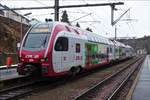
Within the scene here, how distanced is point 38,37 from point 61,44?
120 centimetres

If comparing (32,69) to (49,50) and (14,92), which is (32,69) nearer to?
(49,50)

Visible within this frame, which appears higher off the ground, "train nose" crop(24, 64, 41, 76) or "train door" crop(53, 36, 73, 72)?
"train door" crop(53, 36, 73, 72)

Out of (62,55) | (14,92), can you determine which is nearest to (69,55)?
(62,55)

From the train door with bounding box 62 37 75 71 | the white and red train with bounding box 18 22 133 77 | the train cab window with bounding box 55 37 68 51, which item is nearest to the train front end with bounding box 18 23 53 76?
the white and red train with bounding box 18 22 133 77

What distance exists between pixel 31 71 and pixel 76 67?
185 inches

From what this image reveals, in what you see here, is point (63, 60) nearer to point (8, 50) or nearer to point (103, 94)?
point (103, 94)

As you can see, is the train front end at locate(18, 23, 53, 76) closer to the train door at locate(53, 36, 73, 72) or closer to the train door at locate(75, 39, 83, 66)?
the train door at locate(53, 36, 73, 72)

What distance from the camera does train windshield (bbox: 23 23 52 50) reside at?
58.0ft

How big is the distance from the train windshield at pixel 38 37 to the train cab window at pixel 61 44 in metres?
0.59

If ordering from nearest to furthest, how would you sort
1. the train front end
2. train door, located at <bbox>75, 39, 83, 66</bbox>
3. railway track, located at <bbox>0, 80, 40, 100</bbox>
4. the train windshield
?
railway track, located at <bbox>0, 80, 40, 100</bbox> → the train front end → the train windshield → train door, located at <bbox>75, 39, 83, 66</bbox>

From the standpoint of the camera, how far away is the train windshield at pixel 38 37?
58.0 ft

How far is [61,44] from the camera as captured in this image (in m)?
18.5

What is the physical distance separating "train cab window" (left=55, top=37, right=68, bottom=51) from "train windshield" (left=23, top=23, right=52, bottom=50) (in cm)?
59

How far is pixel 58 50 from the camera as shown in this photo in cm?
1802
